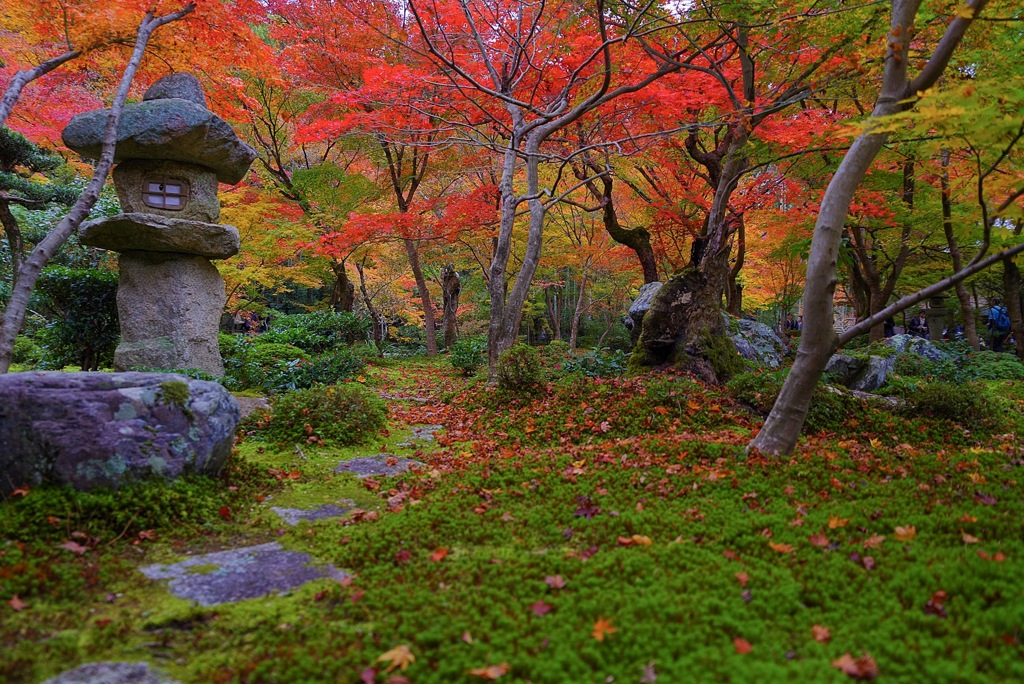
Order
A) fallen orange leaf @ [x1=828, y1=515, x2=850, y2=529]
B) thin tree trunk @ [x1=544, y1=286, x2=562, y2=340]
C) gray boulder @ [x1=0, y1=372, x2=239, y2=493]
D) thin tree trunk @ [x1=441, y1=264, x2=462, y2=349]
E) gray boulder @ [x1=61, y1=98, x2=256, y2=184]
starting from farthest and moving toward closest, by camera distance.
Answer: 1. thin tree trunk @ [x1=544, y1=286, x2=562, y2=340]
2. thin tree trunk @ [x1=441, y1=264, x2=462, y2=349]
3. gray boulder @ [x1=61, y1=98, x2=256, y2=184]
4. gray boulder @ [x1=0, y1=372, x2=239, y2=493]
5. fallen orange leaf @ [x1=828, y1=515, x2=850, y2=529]

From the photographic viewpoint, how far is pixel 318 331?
12812 millimetres

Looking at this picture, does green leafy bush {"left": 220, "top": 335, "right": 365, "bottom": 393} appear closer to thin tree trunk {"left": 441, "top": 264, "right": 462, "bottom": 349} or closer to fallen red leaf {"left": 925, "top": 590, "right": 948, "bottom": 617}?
thin tree trunk {"left": 441, "top": 264, "right": 462, "bottom": 349}

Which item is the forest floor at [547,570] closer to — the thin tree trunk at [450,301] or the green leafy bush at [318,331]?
the green leafy bush at [318,331]

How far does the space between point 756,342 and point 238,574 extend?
925 centimetres

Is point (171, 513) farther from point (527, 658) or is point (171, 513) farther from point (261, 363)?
point (261, 363)

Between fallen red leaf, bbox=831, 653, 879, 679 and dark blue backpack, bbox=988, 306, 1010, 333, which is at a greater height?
fallen red leaf, bbox=831, 653, 879, 679

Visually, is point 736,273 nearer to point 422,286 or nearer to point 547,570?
point 422,286

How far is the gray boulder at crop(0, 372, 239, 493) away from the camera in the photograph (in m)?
3.12

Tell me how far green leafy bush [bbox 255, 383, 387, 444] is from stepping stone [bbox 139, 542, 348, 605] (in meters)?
2.43

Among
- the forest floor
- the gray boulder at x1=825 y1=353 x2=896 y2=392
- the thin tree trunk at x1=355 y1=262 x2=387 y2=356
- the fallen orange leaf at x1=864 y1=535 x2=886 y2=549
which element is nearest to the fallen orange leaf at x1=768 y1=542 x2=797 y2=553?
the forest floor

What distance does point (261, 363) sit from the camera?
849 centimetres

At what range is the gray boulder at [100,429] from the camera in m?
3.12

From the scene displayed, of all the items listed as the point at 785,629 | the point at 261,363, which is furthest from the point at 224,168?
the point at 785,629

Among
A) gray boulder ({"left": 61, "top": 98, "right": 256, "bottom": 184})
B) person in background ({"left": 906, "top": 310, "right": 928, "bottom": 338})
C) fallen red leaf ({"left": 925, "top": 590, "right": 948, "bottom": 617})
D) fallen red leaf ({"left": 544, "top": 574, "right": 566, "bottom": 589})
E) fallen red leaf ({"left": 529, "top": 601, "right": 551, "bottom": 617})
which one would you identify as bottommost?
person in background ({"left": 906, "top": 310, "right": 928, "bottom": 338})
